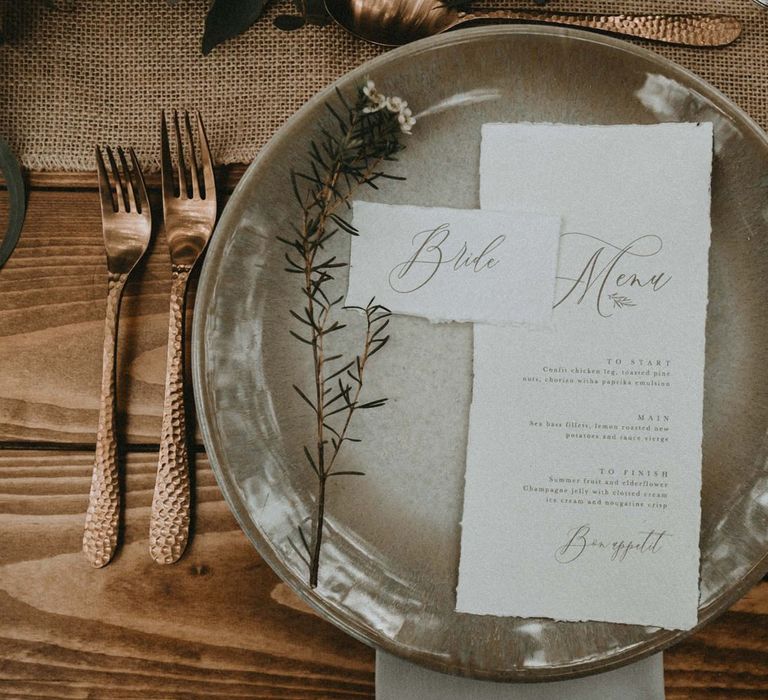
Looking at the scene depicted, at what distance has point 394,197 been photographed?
48 centimetres

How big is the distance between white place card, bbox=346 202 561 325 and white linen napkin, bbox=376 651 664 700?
11.7 inches

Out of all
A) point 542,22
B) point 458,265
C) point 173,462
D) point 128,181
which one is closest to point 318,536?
point 173,462

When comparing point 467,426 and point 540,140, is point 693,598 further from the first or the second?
point 540,140

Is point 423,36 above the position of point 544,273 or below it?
above

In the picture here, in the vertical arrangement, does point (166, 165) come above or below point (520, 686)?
above

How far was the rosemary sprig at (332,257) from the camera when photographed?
0.45m

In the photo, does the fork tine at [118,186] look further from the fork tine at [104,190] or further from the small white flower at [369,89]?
the small white flower at [369,89]

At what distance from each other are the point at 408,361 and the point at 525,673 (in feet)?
0.84

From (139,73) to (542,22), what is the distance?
363 millimetres

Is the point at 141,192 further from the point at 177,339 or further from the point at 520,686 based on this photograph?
the point at 520,686

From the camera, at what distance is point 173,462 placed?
496 millimetres

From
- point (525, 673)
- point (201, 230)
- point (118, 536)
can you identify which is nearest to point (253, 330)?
point (201, 230)

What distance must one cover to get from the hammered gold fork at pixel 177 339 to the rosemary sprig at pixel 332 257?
89 millimetres

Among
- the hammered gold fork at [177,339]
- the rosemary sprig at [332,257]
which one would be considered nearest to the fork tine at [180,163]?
the hammered gold fork at [177,339]
